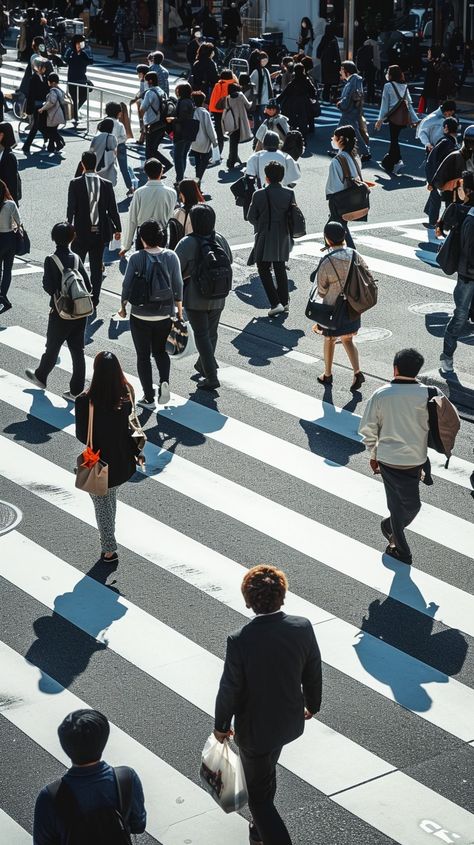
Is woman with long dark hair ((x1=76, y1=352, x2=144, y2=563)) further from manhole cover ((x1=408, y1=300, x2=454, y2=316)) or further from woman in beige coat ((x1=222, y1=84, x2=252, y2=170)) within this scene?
woman in beige coat ((x1=222, y1=84, x2=252, y2=170))

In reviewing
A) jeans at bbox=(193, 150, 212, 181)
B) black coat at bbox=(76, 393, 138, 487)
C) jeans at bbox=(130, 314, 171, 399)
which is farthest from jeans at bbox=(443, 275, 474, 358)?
jeans at bbox=(193, 150, 212, 181)

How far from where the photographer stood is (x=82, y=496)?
1059 cm

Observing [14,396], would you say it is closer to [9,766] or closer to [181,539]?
[181,539]

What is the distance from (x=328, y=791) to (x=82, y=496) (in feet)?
14.3

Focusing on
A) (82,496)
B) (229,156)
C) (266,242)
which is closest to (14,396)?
(82,496)

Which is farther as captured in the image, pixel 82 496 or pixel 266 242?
pixel 266 242

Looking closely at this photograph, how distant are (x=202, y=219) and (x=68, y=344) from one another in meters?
1.70

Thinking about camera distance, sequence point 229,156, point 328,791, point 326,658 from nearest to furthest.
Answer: point 328,791 < point 326,658 < point 229,156

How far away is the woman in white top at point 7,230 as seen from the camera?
14758 millimetres

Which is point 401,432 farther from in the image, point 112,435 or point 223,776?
point 223,776

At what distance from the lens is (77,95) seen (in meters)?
28.1

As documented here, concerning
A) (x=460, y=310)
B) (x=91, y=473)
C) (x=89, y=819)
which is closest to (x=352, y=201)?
(x=460, y=310)

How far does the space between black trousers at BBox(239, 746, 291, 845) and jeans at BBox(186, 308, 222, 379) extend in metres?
7.02

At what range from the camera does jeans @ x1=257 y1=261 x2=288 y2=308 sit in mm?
14953
